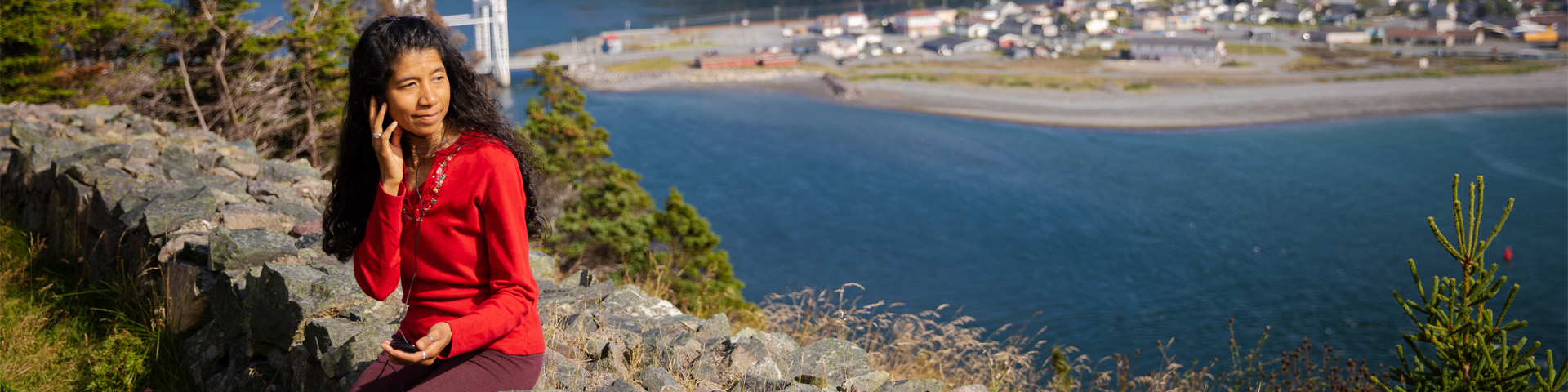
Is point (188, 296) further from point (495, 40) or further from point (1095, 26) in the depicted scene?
point (1095, 26)

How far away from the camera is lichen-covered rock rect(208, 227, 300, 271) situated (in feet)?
14.9

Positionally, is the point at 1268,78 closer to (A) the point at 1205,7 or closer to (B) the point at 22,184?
(A) the point at 1205,7

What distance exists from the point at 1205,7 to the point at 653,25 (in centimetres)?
4999

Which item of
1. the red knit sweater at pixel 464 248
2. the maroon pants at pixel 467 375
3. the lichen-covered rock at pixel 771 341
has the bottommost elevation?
the lichen-covered rock at pixel 771 341

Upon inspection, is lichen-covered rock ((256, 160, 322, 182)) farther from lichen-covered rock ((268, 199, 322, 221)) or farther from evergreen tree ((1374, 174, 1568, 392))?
evergreen tree ((1374, 174, 1568, 392))

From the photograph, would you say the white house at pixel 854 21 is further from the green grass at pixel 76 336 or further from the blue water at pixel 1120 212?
the green grass at pixel 76 336

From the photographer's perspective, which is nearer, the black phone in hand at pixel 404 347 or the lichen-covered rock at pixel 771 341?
the black phone in hand at pixel 404 347

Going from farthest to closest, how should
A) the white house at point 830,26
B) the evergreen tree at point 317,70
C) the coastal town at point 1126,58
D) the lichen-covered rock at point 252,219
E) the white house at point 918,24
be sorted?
the white house at point 918,24 → the white house at point 830,26 → the coastal town at point 1126,58 → the evergreen tree at point 317,70 → the lichen-covered rock at point 252,219

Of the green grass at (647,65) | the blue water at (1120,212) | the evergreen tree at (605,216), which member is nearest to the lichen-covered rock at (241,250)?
the evergreen tree at (605,216)

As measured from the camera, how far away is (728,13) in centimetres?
10356

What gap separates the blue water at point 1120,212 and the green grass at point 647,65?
503 inches

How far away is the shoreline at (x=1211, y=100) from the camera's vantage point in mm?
51656

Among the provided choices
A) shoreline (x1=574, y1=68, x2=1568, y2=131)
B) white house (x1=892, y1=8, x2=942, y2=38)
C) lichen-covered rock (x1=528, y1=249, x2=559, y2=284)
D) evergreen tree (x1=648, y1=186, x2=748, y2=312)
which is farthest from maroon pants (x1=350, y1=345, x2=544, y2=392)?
white house (x1=892, y1=8, x2=942, y2=38)

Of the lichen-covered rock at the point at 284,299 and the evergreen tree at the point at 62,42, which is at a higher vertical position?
the evergreen tree at the point at 62,42
